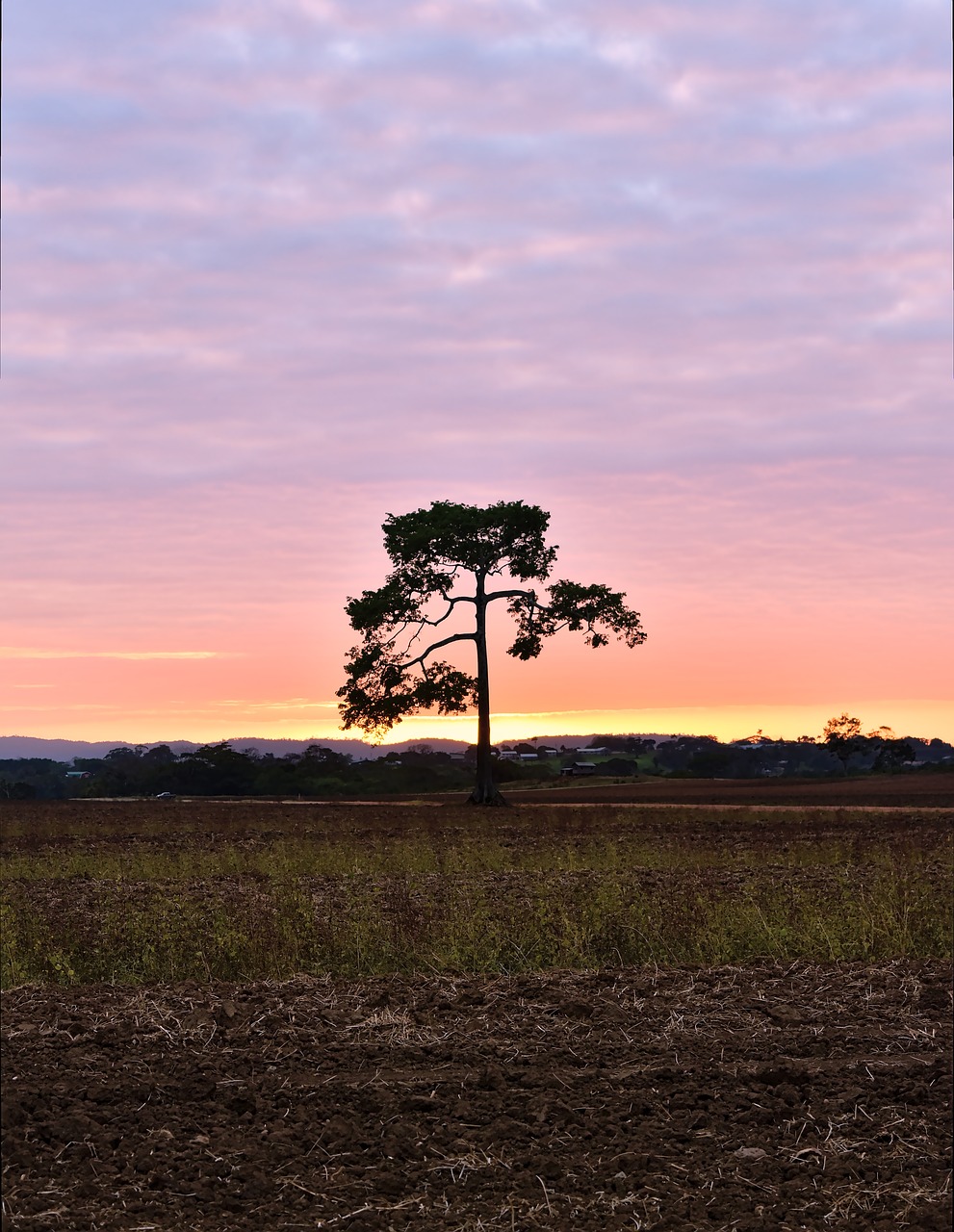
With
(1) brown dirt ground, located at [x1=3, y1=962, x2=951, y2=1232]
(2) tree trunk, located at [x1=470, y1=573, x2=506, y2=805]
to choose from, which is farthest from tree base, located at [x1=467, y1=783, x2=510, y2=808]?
(1) brown dirt ground, located at [x1=3, y1=962, x2=951, y2=1232]

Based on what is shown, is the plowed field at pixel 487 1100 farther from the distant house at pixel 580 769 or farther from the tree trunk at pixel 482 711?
the distant house at pixel 580 769

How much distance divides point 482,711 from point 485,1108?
1223 inches

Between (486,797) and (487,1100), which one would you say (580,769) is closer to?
(486,797)

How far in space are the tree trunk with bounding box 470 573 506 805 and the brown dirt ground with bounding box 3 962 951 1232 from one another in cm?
2867

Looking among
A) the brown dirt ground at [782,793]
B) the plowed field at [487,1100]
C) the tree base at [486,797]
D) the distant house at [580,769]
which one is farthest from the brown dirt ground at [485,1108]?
the distant house at [580,769]

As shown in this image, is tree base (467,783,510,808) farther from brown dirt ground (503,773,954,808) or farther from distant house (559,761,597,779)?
distant house (559,761,597,779)

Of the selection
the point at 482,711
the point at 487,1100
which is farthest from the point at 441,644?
the point at 487,1100

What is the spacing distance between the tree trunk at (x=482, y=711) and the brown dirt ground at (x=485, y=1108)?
28.7 meters

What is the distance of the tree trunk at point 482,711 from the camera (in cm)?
3741

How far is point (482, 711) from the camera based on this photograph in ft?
124

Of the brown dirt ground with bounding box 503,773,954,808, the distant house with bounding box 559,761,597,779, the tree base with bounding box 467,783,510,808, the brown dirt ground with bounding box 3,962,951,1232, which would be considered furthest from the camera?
the distant house with bounding box 559,761,597,779

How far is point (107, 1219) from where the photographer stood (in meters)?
5.79

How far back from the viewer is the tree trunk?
3741 cm

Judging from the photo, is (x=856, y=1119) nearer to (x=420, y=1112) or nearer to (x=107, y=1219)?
(x=420, y=1112)
